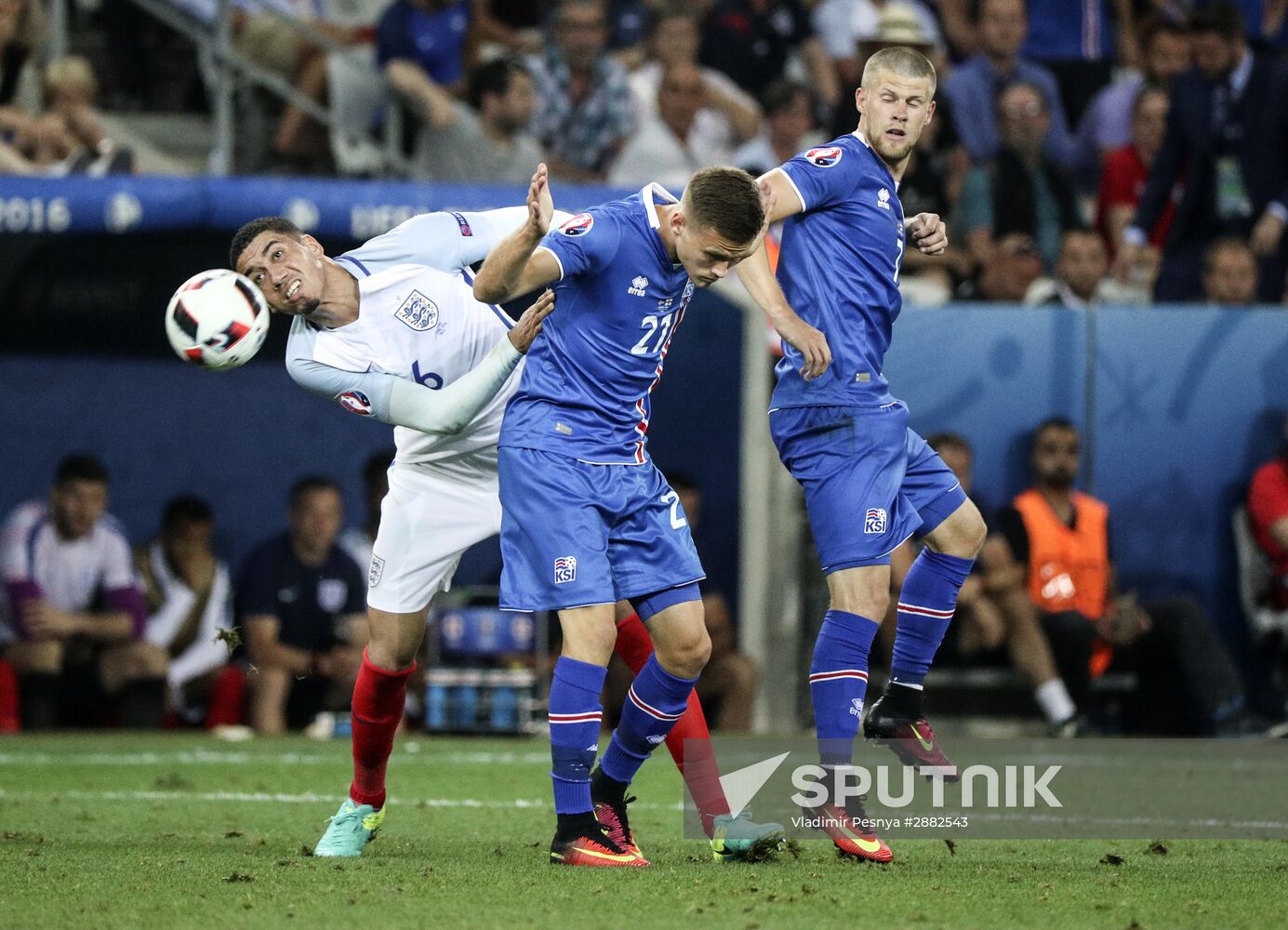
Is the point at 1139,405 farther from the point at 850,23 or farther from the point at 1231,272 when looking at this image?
the point at 850,23

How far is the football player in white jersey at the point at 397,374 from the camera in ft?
19.3

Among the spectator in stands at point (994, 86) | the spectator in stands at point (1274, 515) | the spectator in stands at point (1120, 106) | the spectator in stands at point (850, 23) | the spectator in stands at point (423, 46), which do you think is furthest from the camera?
the spectator in stands at point (850, 23)

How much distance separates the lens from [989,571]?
34.7ft

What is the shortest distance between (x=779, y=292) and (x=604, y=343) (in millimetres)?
601

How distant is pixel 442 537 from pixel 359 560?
5.63 meters

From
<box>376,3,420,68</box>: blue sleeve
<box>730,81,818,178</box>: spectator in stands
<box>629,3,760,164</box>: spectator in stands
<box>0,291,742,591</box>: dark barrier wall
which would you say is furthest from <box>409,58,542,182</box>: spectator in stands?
<box>0,291,742,591</box>: dark barrier wall

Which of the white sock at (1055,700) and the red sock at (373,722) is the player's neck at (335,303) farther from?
the white sock at (1055,700)

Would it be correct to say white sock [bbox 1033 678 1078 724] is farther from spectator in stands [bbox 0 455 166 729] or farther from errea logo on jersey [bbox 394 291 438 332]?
errea logo on jersey [bbox 394 291 438 332]

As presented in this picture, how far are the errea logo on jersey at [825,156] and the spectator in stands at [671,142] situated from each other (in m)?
5.91

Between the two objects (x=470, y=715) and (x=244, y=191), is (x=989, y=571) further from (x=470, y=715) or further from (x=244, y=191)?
(x=244, y=191)

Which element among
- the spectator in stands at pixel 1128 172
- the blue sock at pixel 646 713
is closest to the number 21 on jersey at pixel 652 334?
the blue sock at pixel 646 713

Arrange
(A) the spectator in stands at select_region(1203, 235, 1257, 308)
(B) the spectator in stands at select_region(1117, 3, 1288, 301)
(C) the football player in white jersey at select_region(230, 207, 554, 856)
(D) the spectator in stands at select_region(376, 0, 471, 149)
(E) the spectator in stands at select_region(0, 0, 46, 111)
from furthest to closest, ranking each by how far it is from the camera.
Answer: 1. (D) the spectator in stands at select_region(376, 0, 471, 149)
2. (B) the spectator in stands at select_region(1117, 3, 1288, 301)
3. (A) the spectator in stands at select_region(1203, 235, 1257, 308)
4. (E) the spectator in stands at select_region(0, 0, 46, 111)
5. (C) the football player in white jersey at select_region(230, 207, 554, 856)

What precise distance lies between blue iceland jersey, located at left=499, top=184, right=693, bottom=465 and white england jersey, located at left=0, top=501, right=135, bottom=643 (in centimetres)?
606

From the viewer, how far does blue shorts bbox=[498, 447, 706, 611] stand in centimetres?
548
